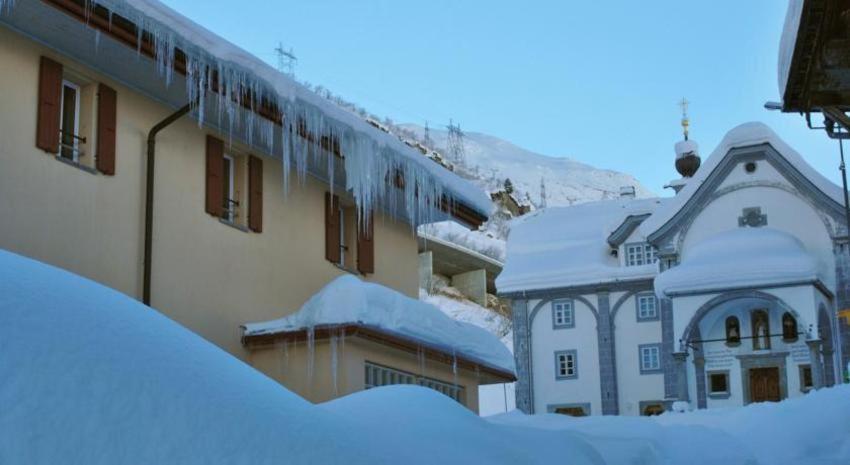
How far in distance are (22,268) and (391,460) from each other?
1483 mm

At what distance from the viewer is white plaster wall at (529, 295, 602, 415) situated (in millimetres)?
40812

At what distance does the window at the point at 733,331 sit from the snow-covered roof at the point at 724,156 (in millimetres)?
3932

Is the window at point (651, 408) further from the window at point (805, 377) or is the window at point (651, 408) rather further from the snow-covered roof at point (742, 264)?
the window at point (805, 377)

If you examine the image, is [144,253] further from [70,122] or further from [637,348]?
[637,348]

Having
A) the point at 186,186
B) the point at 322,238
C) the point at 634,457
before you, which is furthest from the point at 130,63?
the point at 634,457

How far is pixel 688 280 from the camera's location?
3644cm

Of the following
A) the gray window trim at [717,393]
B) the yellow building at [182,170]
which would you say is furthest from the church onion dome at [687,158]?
the yellow building at [182,170]

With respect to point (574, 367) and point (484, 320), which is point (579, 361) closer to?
point (574, 367)

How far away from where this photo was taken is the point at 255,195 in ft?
44.5

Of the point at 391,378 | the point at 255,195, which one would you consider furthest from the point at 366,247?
the point at 255,195

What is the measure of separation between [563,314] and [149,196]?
3161 centimetres

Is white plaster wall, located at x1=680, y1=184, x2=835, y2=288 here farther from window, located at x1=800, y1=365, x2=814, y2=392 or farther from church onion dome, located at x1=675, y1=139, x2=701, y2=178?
church onion dome, located at x1=675, y1=139, x2=701, y2=178

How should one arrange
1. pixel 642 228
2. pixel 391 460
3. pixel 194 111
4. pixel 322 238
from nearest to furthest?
pixel 391 460, pixel 194 111, pixel 322 238, pixel 642 228

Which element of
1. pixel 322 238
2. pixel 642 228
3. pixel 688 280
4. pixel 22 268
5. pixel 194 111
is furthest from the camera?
pixel 642 228
